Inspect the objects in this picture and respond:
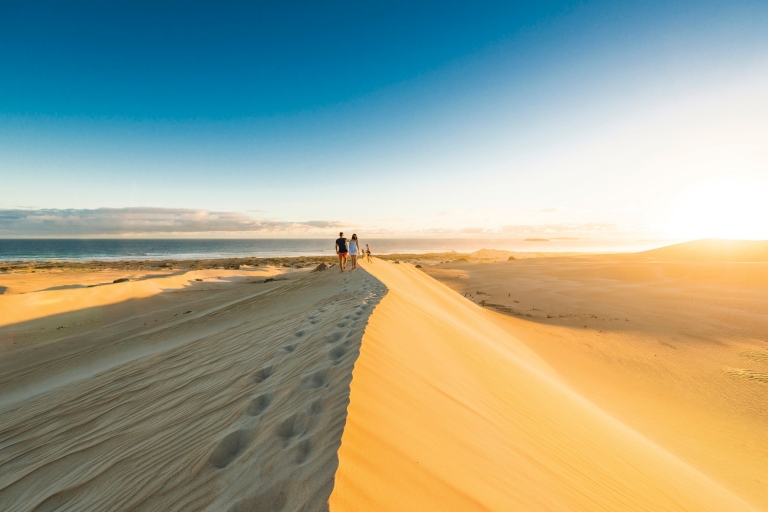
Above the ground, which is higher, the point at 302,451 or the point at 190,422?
the point at 302,451

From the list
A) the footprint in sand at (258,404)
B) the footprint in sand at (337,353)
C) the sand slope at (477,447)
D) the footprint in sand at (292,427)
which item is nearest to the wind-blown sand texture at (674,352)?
the sand slope at (477,447)

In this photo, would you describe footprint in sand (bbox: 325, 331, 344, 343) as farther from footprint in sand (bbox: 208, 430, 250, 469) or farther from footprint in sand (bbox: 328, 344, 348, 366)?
footprint in sand (bbox: 208, 430, 250, 469)

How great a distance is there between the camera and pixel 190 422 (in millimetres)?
2789

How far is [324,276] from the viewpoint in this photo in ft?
40.4

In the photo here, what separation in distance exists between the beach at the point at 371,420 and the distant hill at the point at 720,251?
29.3 metres

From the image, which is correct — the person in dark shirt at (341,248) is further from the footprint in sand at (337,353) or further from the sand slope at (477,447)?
the footprint in sand at (337,353)

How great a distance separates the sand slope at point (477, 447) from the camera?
70.3 inches

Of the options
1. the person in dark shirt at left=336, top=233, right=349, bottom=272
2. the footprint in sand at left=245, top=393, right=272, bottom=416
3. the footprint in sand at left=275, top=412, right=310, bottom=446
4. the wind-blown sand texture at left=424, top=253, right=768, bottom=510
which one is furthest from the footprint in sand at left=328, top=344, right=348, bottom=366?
the person in dark shirt at left=336, top=233, right=349, bottom=272

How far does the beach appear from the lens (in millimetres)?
1879

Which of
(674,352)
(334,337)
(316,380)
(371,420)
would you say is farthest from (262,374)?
(674,352)

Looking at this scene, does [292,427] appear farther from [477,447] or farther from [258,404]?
[477,447]

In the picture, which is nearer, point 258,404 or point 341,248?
point 258,404

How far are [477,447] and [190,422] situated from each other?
2342 millimetres

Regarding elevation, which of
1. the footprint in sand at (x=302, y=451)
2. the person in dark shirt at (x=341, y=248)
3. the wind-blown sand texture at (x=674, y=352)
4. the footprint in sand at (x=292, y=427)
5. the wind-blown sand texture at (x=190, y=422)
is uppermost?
the person in dark shirt at (x=341, y=248)
